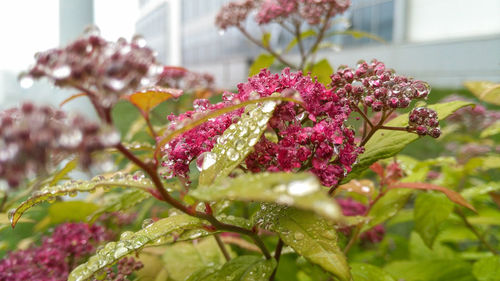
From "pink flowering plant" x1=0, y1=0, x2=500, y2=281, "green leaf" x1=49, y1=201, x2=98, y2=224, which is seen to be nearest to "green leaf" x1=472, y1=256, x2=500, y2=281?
"pink flowering plant" x1=0, y1=0, x2=500, y2=281

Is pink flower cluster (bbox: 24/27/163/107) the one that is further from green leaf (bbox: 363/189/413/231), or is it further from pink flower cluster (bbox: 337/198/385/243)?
pink flower cluster (bbox: 337/198/385/243)

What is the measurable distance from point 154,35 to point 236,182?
12.6m

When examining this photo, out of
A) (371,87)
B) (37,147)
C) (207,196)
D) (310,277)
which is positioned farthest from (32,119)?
(310,277)

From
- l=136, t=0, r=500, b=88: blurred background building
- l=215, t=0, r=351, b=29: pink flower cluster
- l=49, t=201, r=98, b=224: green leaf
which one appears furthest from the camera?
l=136, t=0, r=500, b=88: blurred background building

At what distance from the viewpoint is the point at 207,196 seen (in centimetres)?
34

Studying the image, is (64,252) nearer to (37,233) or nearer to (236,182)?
(37,233)

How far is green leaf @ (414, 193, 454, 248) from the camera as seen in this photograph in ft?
2.98

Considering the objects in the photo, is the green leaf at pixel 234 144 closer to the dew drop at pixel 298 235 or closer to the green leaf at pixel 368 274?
the dew drop at pixel 298 235

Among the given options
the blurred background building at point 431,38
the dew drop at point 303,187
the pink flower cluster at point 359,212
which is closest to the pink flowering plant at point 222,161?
the dew drop at point 303,187

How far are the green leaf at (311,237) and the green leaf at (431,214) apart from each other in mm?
541

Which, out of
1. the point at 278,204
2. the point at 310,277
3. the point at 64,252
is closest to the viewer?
the point at 278,204

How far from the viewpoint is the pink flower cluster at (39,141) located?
0.35m

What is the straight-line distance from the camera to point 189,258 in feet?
2.82

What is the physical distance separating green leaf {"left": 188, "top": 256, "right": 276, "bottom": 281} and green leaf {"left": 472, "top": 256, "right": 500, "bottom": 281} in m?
0.56
